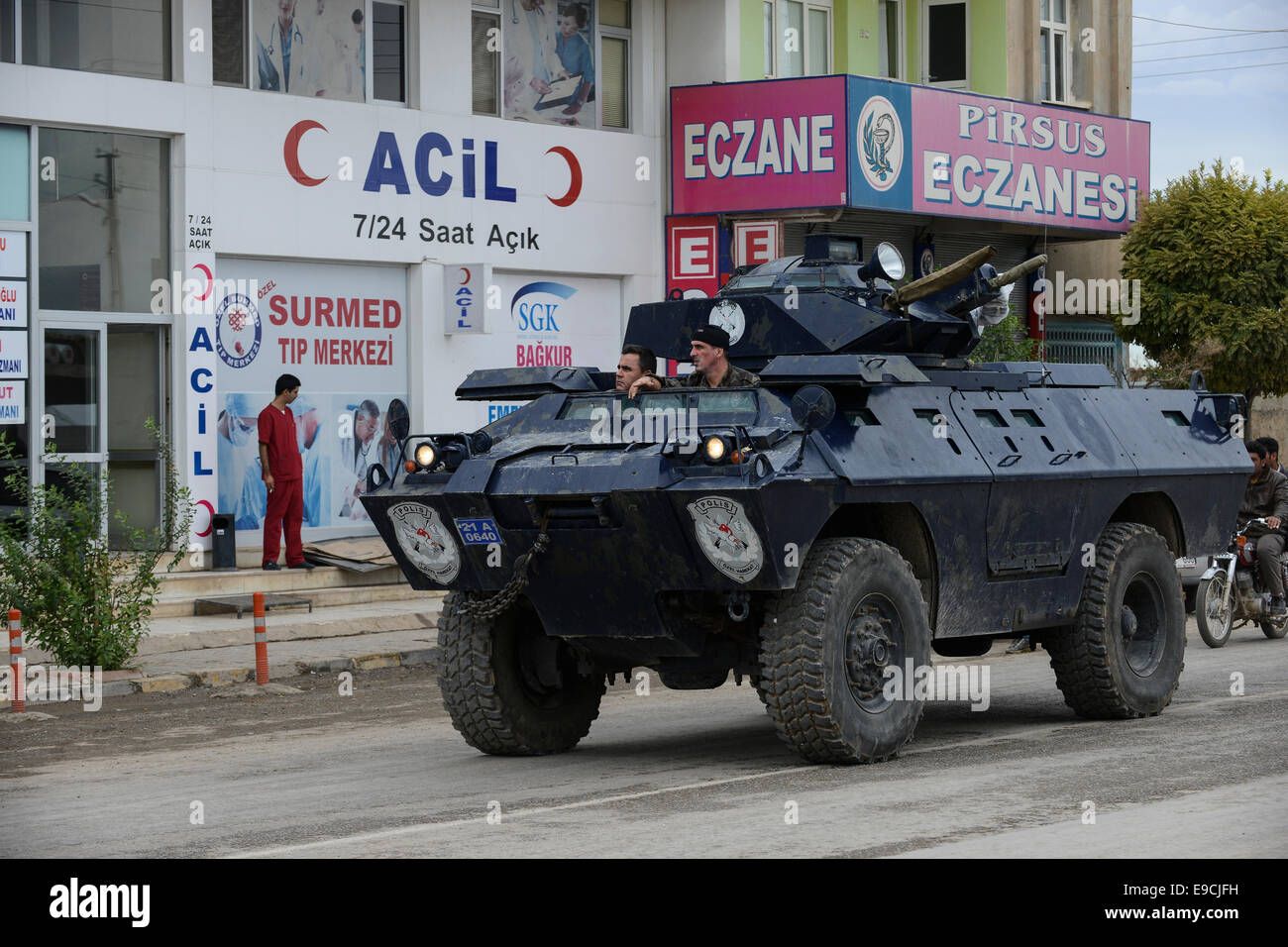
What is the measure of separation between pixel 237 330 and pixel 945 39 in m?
11.9

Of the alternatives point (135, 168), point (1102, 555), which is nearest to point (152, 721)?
point (1102, 555)

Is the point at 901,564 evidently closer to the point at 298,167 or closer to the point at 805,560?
the point at 805,560

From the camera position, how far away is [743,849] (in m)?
7.44

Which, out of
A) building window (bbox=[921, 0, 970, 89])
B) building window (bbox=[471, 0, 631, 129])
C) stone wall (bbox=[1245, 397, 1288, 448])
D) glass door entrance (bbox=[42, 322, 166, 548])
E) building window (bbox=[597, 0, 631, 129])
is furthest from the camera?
stone wall (bbox=[1245, 397, 1288, 448])

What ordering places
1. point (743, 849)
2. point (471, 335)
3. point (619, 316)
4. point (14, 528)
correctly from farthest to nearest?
1. point (619, 316)
2. point (471, 335)
3. point (14, 528)
4. point (743, 849)

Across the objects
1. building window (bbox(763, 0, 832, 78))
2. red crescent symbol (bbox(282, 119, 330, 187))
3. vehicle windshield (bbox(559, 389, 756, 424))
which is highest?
building window (bbox(763, 0, 832, 78))

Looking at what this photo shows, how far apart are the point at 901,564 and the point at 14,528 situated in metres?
7.32

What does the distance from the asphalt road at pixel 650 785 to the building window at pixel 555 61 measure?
34.2 ft

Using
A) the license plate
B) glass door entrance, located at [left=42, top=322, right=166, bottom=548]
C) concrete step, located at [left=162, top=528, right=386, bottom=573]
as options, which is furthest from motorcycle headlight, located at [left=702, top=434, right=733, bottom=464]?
concrete step, located at [left=162, top=528, right=386, bottom=573]

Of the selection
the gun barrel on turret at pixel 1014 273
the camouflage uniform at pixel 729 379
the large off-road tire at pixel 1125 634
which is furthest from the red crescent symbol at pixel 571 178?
the camouflage uniform at pixel 729 379

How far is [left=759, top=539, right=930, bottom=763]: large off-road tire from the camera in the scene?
937 centimetres

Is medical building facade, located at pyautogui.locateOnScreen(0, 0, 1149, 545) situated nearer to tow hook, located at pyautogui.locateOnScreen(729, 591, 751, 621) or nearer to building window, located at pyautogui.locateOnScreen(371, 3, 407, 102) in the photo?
building window, located at pyautogui.locateOnScreen(371, 3, 407, 102)

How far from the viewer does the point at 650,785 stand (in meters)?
9.30

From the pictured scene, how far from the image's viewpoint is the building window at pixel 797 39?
24.8 metres
